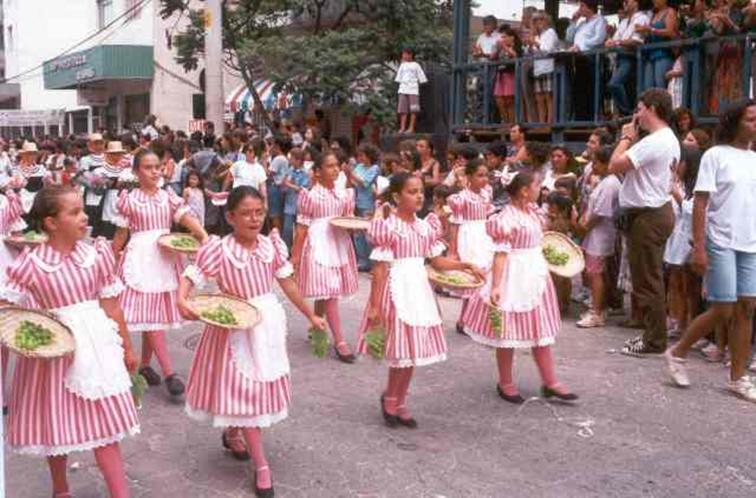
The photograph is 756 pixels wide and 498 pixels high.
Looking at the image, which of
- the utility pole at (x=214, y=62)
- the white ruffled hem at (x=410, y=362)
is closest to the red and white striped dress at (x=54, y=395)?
the white ruffled hem at (x=410, y=362)

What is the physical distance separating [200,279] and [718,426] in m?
3.43

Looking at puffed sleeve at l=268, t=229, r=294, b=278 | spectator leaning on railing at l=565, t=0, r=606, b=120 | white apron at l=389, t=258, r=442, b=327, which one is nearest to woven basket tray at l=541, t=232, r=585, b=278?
white apron at l=389, t=258, r=442, b=327

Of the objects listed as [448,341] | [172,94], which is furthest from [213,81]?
[172,94]

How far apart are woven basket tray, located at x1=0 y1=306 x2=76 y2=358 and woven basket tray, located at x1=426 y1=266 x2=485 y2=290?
8.30 ft

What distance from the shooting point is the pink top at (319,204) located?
26.7 feet

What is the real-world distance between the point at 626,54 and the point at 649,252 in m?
5.24

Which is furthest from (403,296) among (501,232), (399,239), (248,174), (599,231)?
(248,174)

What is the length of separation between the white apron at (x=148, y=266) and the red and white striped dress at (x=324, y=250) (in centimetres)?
154

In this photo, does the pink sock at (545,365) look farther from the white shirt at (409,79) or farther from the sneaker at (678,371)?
the white shirt at (409,79)

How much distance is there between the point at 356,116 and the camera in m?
19.8

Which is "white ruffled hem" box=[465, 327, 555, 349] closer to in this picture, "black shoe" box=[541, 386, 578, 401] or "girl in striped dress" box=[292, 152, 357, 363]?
"black shoe" box=[541, 386, 578, 401]

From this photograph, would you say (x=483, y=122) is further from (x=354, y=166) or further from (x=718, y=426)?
(x=718, y=426)

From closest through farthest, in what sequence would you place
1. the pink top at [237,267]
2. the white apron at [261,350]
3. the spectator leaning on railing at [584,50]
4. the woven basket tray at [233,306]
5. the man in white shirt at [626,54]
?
the woven basket tray at [233,306]
the white apron at [261,350]
the pink top at [237,267]
the man in white shirt at [626,54]
the spectator leaning on railing at [584,50]

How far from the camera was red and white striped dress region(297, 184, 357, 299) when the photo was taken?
7957mm
